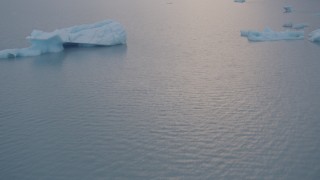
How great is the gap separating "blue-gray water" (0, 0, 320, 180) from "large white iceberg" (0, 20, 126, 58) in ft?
0.66

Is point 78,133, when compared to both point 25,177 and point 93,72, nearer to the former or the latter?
point 25,177

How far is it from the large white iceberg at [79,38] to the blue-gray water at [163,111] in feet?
0.66

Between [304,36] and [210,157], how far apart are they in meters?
8.82

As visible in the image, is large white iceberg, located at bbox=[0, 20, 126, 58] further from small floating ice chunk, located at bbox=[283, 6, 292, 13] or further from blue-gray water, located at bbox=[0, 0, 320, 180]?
small floating ice chunk, located at bbox=[283, 6, 292, 13]

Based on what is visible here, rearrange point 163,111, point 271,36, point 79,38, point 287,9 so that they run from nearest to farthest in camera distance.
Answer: point 163,111 < point 79,38 < point 271,36 < point 287,9

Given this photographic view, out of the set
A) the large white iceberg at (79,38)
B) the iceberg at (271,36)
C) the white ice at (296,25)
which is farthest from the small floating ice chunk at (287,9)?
the large white iceberg at (79,38)

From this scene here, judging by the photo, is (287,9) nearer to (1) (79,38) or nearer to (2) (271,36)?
(2) (271,36)

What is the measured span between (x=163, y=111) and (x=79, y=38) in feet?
15.8

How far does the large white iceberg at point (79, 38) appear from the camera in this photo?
31.8ft

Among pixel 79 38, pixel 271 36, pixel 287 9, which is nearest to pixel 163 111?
pixel 79 38

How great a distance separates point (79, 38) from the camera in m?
10.3

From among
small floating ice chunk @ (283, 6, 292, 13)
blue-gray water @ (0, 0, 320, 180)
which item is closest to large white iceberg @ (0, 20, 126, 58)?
blue-gray water @ (0, 0, 320, 180)

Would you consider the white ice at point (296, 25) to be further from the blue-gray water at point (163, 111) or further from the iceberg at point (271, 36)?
the blue-gray water at point (163, 111)

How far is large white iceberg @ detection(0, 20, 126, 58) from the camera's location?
31.8 ft
